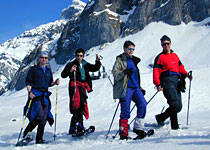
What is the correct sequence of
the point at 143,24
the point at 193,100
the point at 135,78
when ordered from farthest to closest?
1. the point at 143,24
2. the point at 193,100
3. the point at 135,78

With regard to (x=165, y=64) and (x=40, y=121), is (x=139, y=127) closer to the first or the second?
(x=165, y=64)

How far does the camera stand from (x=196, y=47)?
49188 millimetres

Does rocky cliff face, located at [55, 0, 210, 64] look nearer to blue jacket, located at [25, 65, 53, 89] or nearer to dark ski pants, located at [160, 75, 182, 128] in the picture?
dark ski pants, located at [160, 75, 182, 128]

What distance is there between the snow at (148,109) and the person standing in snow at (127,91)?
400 mm

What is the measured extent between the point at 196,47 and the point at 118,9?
41699mm

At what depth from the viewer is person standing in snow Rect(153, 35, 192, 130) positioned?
202 inches

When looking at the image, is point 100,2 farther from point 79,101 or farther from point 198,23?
point 79,101

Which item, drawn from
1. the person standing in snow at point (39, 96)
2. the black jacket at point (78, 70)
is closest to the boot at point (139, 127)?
the black jacket at point (78, 70)

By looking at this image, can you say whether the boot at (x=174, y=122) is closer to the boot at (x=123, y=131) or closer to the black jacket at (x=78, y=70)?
the boot at (x=123, y=131)

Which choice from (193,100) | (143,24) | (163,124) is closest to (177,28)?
(143,24)

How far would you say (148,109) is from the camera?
1254 centimetres

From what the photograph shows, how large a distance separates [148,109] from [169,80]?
24.9ft

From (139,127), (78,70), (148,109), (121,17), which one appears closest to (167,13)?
(121,17)

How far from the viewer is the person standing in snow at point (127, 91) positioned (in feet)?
15.9
